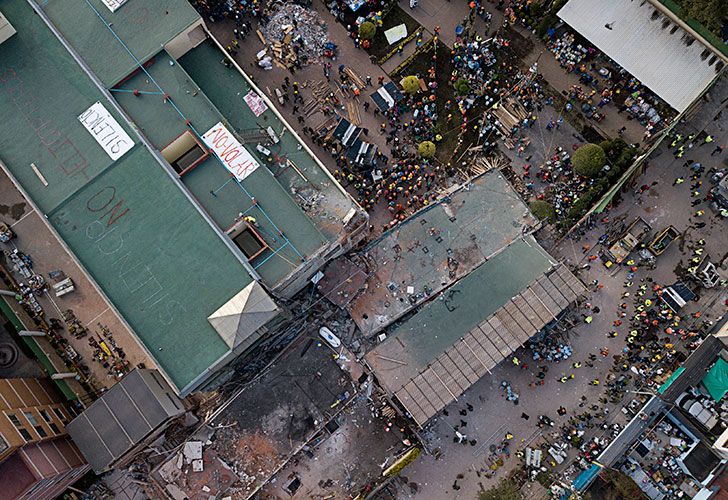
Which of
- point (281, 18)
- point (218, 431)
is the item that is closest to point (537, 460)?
point (218, 431)

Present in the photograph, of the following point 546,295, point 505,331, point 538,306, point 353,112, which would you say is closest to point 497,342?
point 505,331

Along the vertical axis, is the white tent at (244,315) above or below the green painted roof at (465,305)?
above

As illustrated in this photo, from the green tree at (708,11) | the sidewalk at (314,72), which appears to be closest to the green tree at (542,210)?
the sidewalk at (314,72)

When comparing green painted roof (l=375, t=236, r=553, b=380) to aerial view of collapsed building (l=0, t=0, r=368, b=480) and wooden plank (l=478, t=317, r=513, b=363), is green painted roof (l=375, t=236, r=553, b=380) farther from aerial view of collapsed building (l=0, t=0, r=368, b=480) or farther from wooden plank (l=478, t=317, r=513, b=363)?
aerial view of collapsed building (l=0, t=0, r=368, b=480)

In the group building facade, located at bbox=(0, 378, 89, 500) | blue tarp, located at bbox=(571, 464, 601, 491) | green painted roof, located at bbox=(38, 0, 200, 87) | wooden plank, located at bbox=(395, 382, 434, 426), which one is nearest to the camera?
building facade, located at bbox=(0, 378, 89, 500)

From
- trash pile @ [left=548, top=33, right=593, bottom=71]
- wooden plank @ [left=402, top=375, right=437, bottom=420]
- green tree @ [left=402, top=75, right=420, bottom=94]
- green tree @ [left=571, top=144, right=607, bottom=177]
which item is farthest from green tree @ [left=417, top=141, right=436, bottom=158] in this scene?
wooden plank @ [left=402, top=375, right=437, bottom=420]

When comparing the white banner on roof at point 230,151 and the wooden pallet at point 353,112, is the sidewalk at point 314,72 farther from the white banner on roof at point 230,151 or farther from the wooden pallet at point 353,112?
the white banner on roof at point 230,151
